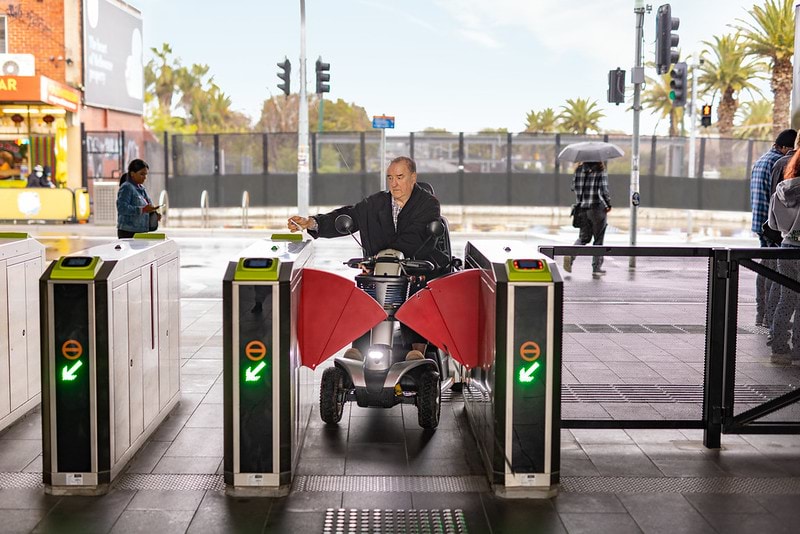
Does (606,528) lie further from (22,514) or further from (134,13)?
(134,13)

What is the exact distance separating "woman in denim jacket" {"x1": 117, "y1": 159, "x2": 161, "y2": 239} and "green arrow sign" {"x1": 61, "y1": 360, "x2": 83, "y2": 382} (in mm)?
5321

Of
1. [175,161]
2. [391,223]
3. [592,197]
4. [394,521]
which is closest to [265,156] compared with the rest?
[175,161]

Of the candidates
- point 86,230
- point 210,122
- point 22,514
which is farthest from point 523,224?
point 210,122

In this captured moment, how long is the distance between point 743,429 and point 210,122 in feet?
236

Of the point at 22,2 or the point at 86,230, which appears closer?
the point at 86,230

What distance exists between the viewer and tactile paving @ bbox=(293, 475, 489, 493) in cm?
505

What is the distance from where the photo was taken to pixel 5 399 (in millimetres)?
6113

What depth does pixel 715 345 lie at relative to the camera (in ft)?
18.7

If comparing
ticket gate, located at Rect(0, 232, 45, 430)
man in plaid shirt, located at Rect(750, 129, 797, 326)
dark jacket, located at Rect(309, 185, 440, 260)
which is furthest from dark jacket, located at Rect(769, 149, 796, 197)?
ticket gate, located at Rect(0, 232, 45, 430)

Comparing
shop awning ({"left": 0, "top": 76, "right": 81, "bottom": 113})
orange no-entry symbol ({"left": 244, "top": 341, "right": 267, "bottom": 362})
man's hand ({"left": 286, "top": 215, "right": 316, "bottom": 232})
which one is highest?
shop awning ({"left": 0, "top": 76, "right": 81, "bottom": 113})

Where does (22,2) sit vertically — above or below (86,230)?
above

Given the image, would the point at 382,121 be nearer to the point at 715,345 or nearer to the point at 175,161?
the point at 175,161

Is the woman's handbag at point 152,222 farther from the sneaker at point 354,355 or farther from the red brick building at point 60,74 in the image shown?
the red brick building at point 60,74

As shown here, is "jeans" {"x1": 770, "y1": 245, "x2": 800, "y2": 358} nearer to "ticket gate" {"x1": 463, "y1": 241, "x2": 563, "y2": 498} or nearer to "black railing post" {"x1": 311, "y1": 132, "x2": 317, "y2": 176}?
"ticket gate" {"x1": 463, "y1": 241, "x2": 563, "y2": 498}
